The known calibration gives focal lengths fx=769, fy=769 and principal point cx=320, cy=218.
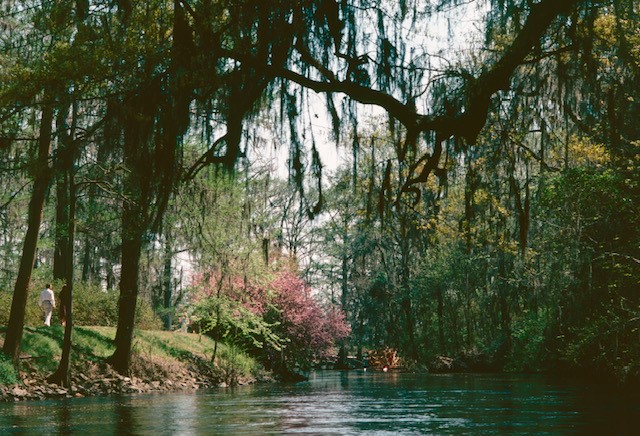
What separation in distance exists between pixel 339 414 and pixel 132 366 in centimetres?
1125

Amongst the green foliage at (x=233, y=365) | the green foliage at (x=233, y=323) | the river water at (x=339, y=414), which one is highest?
the green foliage at (x=233, y=323)

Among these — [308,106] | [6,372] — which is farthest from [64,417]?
[308,106]

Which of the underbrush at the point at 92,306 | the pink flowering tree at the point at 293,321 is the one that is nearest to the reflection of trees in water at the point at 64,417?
the underbrush at the point at 92,306

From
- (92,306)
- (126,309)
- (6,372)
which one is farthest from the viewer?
(92,306)

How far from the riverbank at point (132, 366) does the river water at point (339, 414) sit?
1439mm

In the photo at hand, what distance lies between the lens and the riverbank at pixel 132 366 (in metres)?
19.8

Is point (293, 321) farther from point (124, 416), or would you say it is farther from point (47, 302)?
point (124, 416)

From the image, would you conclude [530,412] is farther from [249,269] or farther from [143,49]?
[249,269]

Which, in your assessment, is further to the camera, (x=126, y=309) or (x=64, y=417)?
(x=126, y=309)

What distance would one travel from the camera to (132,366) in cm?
2434

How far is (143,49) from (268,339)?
25.4 m

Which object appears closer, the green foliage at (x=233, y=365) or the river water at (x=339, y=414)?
the river water at (x=339, y=414)

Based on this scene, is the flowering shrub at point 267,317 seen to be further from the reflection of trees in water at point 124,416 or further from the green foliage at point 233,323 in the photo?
the reflection of trees in water at point 124,416

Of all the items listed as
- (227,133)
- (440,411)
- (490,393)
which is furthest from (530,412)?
(227,133)
